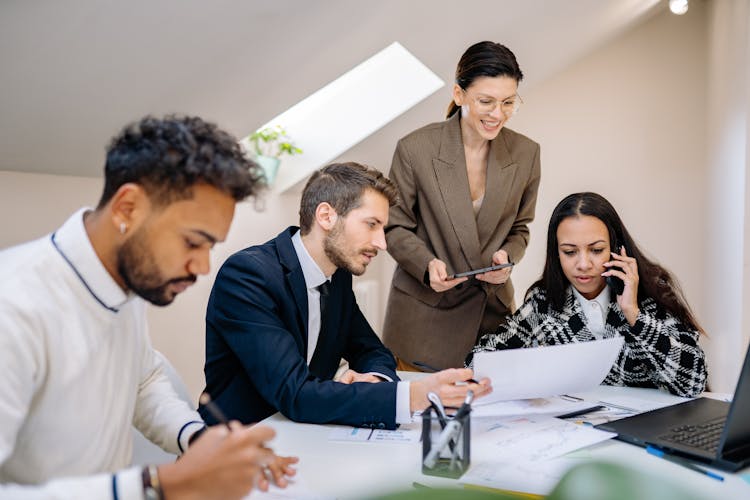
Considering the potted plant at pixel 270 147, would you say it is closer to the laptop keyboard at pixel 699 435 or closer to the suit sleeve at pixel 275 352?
the suit sleeve at pixel 275 352

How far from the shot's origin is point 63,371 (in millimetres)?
910

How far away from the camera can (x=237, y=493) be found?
79 cm

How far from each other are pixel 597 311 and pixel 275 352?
0.94 meters

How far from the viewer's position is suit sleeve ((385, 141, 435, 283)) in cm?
208

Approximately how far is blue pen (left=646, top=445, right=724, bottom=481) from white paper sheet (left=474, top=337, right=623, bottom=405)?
228 mm

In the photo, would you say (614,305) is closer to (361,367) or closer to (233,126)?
(361,367)

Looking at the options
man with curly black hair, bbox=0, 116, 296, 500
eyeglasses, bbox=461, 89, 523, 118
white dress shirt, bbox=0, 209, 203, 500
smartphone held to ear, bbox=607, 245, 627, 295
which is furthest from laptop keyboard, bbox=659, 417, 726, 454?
eyeglasses, bbox=461, 89, 523, 118

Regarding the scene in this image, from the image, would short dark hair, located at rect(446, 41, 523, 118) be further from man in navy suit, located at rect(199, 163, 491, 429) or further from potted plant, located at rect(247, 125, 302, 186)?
potted plant, located at rect(247, 125, 302, 186)

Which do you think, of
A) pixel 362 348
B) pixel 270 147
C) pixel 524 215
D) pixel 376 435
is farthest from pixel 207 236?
pixel 270 147

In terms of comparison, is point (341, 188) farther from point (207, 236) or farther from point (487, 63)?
point (207, 236)

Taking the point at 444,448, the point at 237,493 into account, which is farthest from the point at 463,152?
the point at 237,493

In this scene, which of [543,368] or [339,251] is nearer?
[543,368]

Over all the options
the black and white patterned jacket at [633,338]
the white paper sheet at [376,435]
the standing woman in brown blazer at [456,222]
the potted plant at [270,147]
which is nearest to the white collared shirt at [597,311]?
the black and white patterned jacket at [633,338]

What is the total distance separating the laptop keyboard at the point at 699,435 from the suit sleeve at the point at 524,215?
936mm
